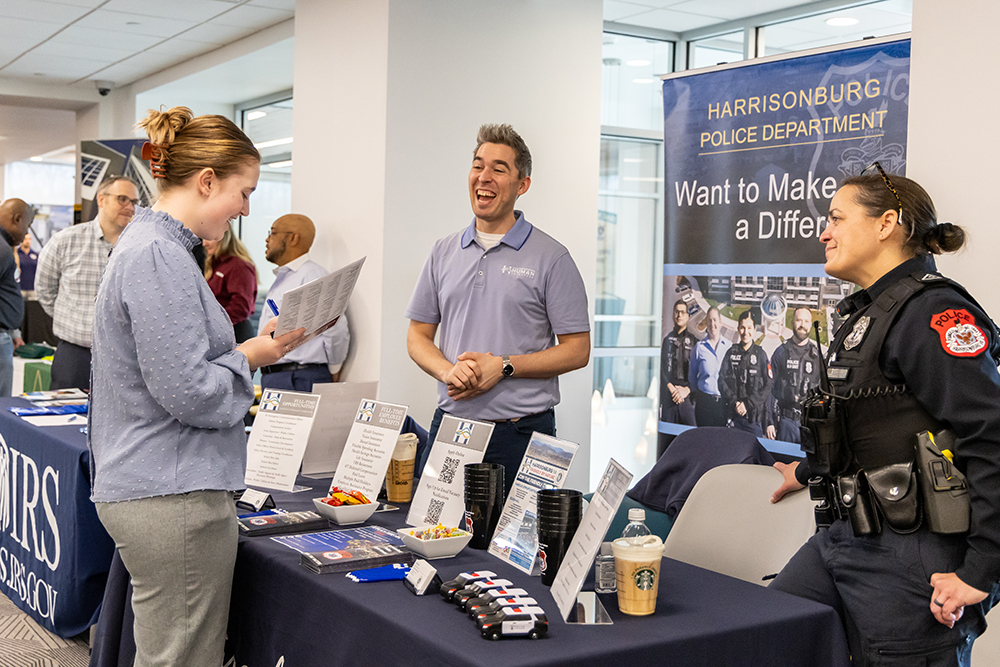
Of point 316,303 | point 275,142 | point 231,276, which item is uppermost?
point 275,142

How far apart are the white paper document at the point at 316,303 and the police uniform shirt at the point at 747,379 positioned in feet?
5.60

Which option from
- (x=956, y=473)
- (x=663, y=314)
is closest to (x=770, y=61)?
(x=663, y=314)

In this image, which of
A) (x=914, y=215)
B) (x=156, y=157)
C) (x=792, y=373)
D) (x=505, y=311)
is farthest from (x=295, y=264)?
(x=914, y=215)

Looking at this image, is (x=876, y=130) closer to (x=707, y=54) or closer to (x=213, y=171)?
(x=213, y=171)

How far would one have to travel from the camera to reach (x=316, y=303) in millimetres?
1995

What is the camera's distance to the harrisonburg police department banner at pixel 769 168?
2986 mm

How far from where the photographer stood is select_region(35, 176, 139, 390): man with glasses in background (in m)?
4.36

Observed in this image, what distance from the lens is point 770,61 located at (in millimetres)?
3271

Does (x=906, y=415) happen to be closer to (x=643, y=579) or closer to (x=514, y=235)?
(x=643, y=579)

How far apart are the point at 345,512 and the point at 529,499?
49cm

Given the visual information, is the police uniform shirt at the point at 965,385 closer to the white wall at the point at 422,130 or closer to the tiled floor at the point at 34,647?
the tiled floor at the point at 34,647

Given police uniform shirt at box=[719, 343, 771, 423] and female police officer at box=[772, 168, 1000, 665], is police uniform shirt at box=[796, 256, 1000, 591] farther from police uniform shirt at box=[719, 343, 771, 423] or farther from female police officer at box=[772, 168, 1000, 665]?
police uniform shirt at box=[719, 343, 771, 423]

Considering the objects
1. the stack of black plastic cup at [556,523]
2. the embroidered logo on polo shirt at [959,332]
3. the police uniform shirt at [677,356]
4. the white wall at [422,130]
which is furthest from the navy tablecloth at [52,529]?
the embroidered logo on polo shirt at [959,332]

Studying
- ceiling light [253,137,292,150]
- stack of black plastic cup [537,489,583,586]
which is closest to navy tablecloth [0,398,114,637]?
stack of black plastic cup [537,489,583,586]
